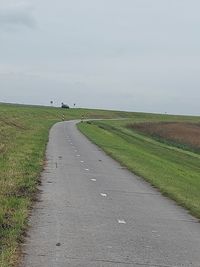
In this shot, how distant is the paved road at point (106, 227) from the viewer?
24.4 ft

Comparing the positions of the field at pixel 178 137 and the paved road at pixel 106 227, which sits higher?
the paved road at pixel 106 227

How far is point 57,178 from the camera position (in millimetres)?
16172

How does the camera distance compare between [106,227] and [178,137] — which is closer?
[106,227]

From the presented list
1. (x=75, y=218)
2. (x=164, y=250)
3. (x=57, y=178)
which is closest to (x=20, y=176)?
(x=57, y=178)

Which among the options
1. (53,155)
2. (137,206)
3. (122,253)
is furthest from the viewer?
(53,155)

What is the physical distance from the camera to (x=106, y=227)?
9.49m

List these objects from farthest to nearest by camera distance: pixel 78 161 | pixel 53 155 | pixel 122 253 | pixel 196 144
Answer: pixel 196 144
pixel 53 155
pixel 78 161
pixel 122 253

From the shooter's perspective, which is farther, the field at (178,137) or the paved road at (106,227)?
the field at (178,137)

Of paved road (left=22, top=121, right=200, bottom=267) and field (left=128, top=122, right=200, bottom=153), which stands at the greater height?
paved road (left=22, top=121, right=200, bottom=267)

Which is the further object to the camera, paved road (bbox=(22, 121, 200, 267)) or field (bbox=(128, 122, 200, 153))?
field (bbox=(128, 122, 200, 153))

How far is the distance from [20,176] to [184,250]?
7909 mm

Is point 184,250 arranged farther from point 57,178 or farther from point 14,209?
point 57,178

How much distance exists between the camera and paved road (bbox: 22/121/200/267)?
7.43 meters

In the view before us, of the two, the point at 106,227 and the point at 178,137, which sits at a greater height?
the point at 106,227
